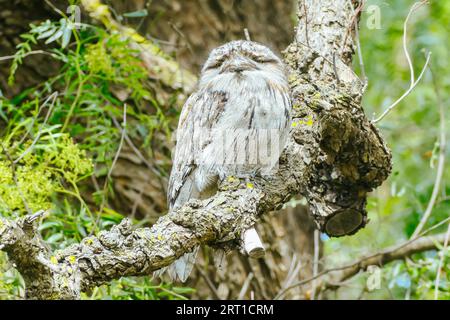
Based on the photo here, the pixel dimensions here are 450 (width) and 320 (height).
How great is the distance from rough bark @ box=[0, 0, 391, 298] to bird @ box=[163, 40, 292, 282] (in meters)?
0.08

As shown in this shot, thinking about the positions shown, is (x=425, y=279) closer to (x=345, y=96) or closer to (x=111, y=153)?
(x=345, y=96)

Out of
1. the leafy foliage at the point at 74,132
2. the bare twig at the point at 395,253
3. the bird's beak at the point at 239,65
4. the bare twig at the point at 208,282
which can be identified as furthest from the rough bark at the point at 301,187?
the bare twig at the point at 208,282

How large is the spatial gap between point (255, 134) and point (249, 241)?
0.75 meters

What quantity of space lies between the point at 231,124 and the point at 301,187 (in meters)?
0.38

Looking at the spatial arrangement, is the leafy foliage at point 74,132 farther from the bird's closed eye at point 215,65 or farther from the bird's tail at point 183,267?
the bird's closed eye at point 215,65

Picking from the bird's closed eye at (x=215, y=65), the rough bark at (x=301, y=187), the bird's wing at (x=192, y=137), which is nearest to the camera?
the rough bark at (x=301, y=187)

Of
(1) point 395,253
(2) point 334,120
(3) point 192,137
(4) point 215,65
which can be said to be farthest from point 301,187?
(1) point 395,253

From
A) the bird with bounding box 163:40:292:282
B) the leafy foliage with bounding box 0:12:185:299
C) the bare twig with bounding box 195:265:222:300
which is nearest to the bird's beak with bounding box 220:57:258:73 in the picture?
the bird with bounding box 163:40:292:282

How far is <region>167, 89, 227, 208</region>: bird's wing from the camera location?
112 inches

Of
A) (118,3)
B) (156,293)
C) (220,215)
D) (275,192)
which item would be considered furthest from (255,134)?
(118,3)

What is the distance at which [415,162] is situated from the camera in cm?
527

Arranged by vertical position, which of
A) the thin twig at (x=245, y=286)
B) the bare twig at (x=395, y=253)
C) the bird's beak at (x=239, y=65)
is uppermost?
the bird's beak at (x=239, y=65)

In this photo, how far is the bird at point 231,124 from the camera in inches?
107

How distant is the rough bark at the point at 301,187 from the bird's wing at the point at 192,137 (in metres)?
0.34
